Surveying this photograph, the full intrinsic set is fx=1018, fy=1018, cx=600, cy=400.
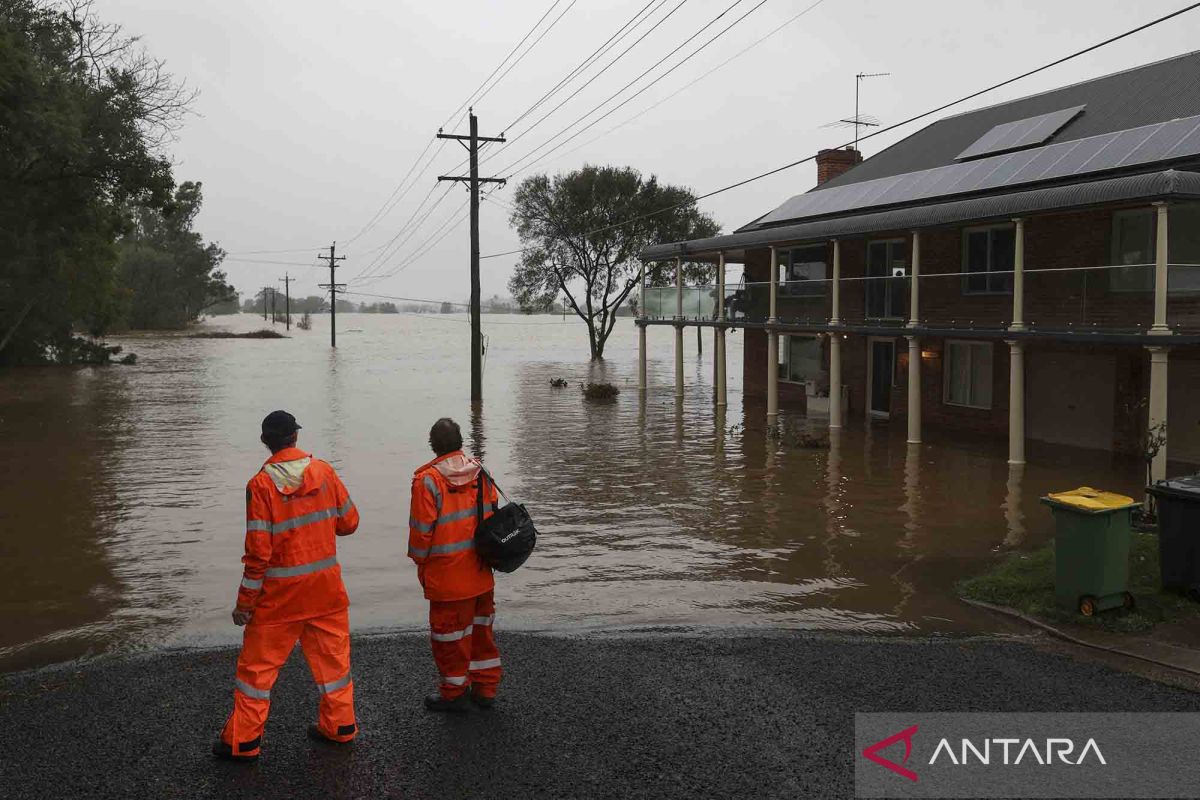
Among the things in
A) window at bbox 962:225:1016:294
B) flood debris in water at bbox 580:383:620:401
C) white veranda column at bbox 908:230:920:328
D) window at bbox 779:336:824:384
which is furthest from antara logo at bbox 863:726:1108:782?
flood debris in water at bbox 580:383:620:401

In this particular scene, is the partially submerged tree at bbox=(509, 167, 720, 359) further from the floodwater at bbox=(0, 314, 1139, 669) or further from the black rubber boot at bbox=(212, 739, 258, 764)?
the black rubber boot at bbox=(212, 739, 258, 764)

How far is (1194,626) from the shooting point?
332 inches


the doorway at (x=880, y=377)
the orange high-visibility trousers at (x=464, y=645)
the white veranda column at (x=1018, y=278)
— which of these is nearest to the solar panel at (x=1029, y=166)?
the white veranda column at (x=1018, y=278)

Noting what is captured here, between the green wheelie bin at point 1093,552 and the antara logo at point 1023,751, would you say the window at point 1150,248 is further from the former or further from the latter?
the antara logo at point 1023,751

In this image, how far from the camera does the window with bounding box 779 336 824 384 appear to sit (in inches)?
1202

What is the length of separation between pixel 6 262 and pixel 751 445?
27199 millimetres

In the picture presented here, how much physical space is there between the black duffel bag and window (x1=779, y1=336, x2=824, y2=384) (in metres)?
24.3

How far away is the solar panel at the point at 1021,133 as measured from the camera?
78.2ft

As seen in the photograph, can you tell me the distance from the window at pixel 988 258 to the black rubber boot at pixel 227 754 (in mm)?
19409

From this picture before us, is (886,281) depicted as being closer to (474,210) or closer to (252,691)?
(474,210)

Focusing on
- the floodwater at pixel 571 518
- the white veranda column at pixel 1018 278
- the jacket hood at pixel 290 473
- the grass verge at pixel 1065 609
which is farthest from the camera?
the white veranda column at pixel 1018 278

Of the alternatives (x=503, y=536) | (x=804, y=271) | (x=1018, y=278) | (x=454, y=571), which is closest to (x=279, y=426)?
(x=454, y=571)

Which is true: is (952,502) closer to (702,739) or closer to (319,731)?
(702,739)

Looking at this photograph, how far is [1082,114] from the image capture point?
24078mm
